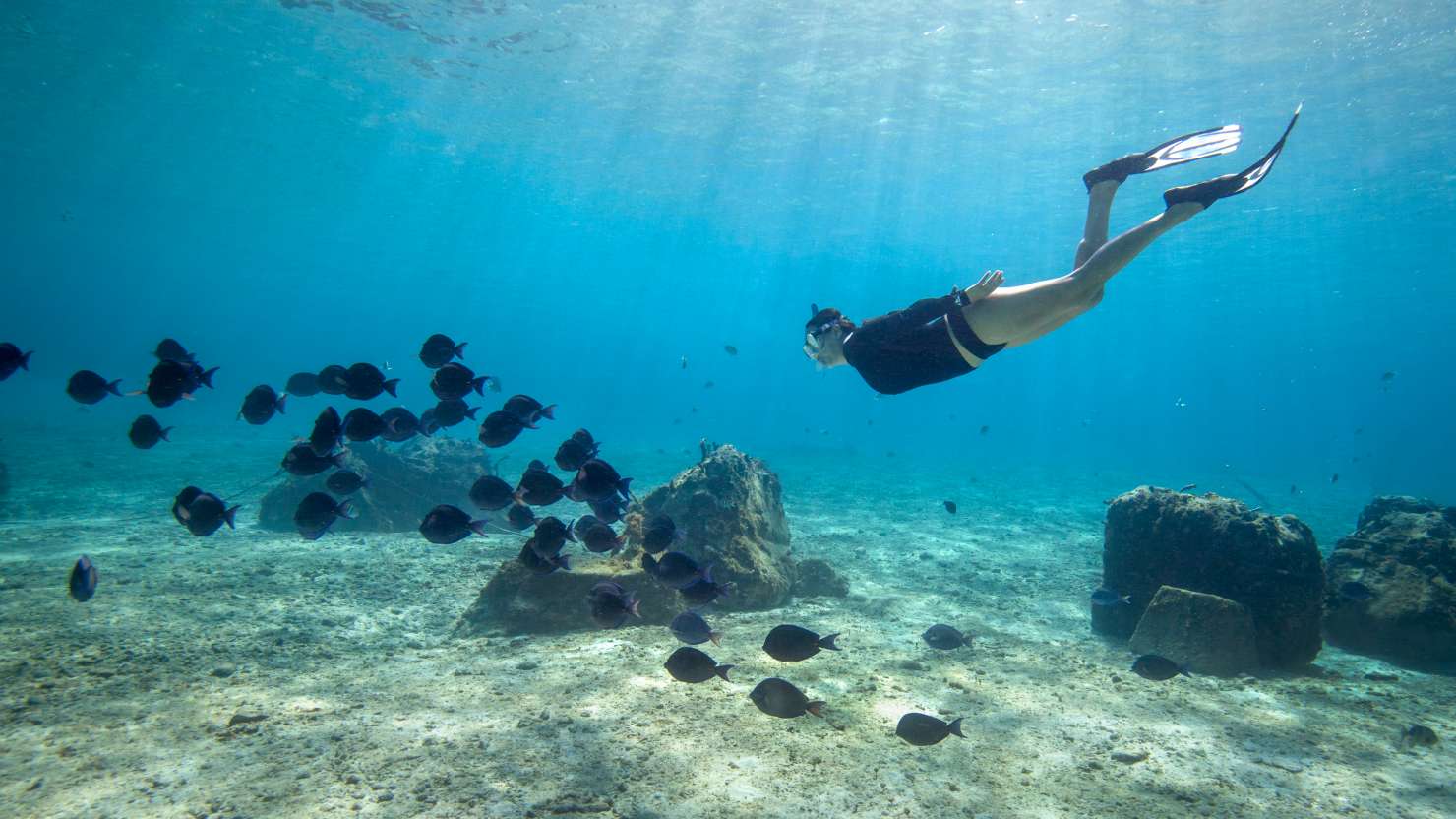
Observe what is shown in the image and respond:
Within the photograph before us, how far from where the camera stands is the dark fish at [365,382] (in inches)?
237

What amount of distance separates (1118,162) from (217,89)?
4044 cm

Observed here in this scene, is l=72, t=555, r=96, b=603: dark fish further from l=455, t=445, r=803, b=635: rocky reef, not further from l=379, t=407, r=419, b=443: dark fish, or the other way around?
l=455, t=445, r=803, b=635: rocky reef

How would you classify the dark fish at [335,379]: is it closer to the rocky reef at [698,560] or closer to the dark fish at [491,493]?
the dark fish at [491,493]

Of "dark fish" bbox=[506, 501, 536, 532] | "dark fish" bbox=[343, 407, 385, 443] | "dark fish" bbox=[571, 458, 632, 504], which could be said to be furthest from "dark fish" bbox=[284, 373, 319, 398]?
"dark fish" bbox=[571, 458, 632, 504]

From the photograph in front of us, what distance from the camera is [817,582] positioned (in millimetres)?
10133

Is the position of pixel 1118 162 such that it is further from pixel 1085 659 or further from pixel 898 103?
pixel 898 103

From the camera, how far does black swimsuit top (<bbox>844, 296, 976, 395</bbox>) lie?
597 centimetres

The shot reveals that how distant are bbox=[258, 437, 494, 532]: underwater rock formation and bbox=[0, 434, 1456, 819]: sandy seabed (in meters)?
3.39

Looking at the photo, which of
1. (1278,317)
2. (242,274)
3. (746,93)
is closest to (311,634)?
(746,93)

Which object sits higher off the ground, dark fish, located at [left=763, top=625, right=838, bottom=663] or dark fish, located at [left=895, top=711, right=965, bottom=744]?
dark fish, located at [left=763, top=625, right=838, bottom=663]

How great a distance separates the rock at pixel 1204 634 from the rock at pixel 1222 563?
361 millimetres

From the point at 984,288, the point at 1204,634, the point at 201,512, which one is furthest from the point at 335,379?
the point at 1204,634

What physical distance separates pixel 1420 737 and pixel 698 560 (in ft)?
24.9

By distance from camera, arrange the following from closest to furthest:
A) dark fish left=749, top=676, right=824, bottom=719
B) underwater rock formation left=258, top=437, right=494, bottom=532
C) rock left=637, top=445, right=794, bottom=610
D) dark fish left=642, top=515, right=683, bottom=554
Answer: dark fish left=749, top=676, right=824, bottom=719
dark fish left=642, top=515, right=683, bottom=554
rock left=637, top=445, right=794, bottom=610
underwater rock formation left=258, top=437, right=494, bottom=532
